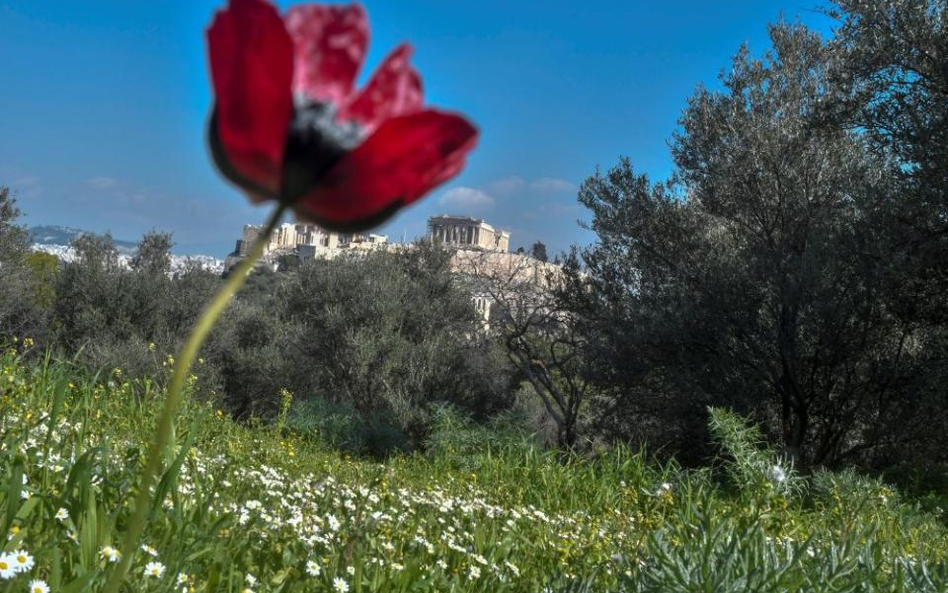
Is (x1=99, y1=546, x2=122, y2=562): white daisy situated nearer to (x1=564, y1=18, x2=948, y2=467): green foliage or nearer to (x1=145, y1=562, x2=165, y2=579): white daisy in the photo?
(x1=145, y1=562, x2=165, y2=579): white daisy

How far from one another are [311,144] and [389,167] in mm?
Result: 61

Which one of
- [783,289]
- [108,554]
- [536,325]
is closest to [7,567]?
[108,554]

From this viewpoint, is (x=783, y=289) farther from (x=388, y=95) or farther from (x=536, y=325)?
(x=388, y=95)

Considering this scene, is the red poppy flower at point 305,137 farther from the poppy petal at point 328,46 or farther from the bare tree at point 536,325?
the bare tree at point 536,325

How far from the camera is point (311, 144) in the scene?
0.62 metres

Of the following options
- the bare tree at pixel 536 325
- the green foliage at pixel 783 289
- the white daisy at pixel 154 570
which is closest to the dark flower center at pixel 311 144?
the white daisy at pixel 154 570

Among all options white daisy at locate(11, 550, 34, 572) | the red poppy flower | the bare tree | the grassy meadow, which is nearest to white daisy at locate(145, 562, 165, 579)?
the grassy meadow

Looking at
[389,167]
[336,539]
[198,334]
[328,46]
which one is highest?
[328,46]

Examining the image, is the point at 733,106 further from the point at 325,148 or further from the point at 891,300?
the point at 325,148

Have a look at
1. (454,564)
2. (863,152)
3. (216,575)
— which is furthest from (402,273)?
(216,575)

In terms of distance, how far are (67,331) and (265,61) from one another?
18.0 meters

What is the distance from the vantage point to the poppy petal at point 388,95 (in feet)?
2.16

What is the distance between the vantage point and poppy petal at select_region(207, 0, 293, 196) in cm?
60

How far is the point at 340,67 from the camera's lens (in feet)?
2.21
